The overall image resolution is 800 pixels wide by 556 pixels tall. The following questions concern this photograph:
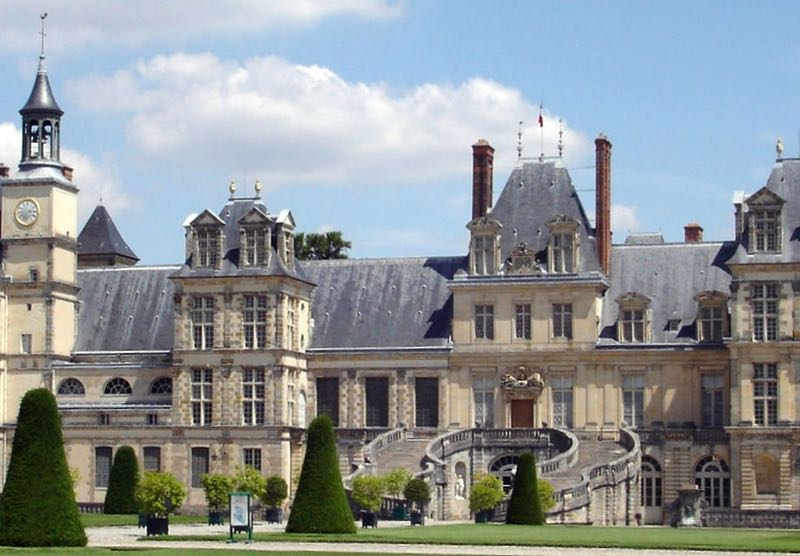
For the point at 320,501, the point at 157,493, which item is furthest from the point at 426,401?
the point at 320,501

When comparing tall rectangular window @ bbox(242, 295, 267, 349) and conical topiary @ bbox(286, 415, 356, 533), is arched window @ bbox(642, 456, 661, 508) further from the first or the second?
conical topiary @ bbox(286, 415, 356, 533)

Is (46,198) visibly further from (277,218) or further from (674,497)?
(674,497)

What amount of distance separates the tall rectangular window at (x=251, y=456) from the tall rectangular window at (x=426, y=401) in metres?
6.10

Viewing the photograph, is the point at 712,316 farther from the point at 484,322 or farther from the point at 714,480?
the point at 484,322

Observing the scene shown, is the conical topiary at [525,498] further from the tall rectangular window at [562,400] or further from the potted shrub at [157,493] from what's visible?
the tall rectangular window at [562,400]

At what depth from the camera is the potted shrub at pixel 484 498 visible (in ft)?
200

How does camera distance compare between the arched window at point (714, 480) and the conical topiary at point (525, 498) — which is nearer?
the conical topiary at point (525, 498)

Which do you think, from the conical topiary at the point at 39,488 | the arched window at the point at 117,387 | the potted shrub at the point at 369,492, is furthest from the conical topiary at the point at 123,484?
the conical topiary at the point at 39,488

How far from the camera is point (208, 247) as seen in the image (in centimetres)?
7425

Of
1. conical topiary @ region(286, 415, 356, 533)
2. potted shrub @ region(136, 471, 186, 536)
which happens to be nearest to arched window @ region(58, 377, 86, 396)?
potted shrub @ region(136, 471, 186, 536)

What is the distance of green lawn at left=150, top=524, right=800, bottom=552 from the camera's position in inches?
1769

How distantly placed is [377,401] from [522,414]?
5727mm

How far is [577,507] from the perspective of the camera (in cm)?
6244

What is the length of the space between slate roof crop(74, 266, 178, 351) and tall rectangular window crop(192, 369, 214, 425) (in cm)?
342
